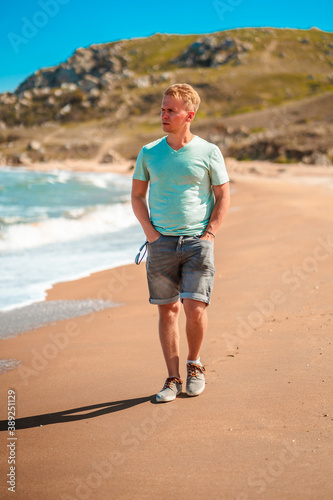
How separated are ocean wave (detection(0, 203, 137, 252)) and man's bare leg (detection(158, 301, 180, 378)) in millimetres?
7558

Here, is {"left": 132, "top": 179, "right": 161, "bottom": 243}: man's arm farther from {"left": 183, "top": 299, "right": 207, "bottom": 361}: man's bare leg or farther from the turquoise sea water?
the turquoise sea water

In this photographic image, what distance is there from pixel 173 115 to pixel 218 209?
26.5 inches

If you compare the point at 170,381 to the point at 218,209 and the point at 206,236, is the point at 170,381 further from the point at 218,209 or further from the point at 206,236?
the point at 218,209

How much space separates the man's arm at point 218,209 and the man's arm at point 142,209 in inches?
13.3

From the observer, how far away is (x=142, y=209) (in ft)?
11.0

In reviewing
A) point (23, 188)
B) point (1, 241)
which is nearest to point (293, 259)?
point (1, 241)

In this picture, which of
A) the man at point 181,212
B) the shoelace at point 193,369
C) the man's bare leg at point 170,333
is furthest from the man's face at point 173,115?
the shoelace at point 193,369

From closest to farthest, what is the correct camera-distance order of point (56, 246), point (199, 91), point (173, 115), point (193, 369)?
point (173, 115), point (193, 369), point (56, 246), point (199, 91)

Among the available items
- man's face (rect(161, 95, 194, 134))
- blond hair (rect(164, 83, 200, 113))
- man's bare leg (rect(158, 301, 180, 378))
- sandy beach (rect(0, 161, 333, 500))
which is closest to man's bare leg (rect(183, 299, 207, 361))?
man's bare leg (rect(158, 301, 180, 378))

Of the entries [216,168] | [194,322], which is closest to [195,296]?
[194,322]

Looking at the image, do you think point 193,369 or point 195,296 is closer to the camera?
point 195,296

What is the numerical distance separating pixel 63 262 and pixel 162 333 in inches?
210

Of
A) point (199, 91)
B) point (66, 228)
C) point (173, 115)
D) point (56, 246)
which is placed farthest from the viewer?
point (199, 91)

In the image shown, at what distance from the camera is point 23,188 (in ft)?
93.0
